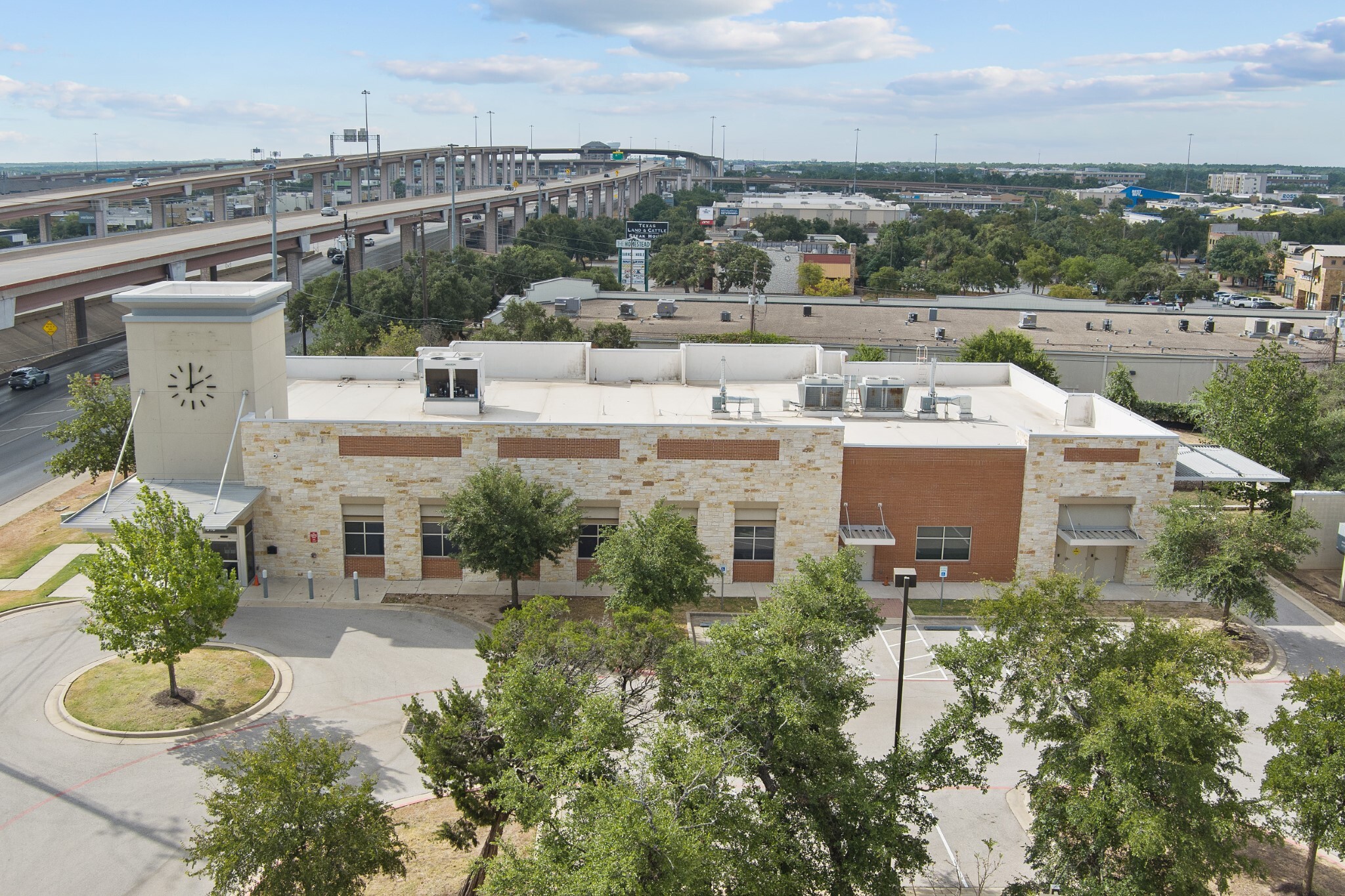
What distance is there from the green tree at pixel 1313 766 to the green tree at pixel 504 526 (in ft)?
59.6

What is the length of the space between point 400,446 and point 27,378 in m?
35.4

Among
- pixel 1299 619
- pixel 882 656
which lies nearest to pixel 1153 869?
pixel 882 656

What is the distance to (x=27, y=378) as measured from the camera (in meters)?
57.0

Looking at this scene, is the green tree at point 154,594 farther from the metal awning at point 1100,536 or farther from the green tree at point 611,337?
the green tree at point 611,337

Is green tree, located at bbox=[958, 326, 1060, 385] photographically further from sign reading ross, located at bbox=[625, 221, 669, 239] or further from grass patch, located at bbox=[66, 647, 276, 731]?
sign reading ross, located at bbox=[625, 221, 669, 239]

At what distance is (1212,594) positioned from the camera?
30.5 m

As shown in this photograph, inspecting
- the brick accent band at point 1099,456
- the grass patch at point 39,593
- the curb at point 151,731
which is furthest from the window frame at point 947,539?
the grass patch at point 39,593

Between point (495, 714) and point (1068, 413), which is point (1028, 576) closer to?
point (1068, 413)

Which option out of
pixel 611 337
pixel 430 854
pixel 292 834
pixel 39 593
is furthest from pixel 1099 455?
pixel 39 593

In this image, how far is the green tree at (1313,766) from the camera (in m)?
18.1

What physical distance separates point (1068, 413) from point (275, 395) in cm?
2605

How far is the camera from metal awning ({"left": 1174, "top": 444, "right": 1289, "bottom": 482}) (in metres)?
35.3

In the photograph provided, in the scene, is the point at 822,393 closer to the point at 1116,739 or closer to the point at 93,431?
the point at 1116,739

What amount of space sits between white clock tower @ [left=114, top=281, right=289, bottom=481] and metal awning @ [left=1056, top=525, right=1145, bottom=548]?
24968 millimetres
